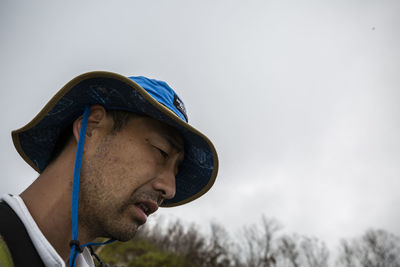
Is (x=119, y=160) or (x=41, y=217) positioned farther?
(x=119, y=160)

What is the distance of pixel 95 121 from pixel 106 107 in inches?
5.1

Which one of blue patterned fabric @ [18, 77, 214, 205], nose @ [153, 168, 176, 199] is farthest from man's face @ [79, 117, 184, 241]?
blue patterned fabric @ [18, 77, 214, 205]

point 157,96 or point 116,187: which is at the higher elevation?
point 157,96

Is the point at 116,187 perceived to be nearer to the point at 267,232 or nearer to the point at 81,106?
the point at 81,106

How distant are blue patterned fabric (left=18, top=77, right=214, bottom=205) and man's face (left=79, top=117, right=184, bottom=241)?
0.18 metres

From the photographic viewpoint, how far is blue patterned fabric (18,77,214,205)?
1.56 metres

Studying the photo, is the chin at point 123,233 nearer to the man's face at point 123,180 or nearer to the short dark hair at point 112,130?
the man's face at point 123,180

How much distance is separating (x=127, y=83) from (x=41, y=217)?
94 cm

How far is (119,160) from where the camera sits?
154 cm

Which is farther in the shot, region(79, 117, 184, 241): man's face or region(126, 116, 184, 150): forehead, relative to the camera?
region(126, 116, 184, 150): forehead

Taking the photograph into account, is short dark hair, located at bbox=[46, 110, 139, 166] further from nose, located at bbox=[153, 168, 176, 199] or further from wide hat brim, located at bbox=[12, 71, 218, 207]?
nose, located at bbox=[153, 168, 176, 199]

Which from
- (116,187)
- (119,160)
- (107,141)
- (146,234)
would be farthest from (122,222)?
(146,234)

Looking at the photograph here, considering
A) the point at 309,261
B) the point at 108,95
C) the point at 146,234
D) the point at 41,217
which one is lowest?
the point at 309,261

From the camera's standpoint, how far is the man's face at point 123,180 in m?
1.46
